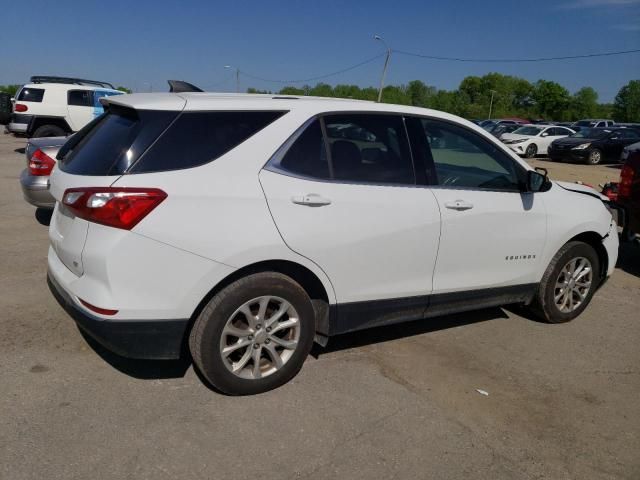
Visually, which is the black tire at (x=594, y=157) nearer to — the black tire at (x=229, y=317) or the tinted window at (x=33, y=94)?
the tinted window at (x=33, y=94)

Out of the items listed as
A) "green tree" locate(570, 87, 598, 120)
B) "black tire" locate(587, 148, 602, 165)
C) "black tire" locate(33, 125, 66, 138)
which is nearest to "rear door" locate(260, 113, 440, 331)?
"black tire" locate(33, 125, 66, 138)

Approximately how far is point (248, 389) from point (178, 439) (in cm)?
53

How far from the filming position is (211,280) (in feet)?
9.45

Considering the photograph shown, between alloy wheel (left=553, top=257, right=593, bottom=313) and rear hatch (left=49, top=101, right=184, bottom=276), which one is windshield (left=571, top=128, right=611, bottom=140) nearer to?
alloy wheel (left=553, top=257, right=593, bottom=313)

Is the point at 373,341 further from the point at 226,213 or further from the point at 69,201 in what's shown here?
the point at 69,201

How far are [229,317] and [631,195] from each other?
5.04m

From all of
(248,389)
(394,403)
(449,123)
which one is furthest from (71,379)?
(449,123)

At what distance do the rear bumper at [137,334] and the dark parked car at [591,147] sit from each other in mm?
22525

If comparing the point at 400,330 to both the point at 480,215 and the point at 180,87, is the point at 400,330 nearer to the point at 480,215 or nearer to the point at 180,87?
the point at 480,215

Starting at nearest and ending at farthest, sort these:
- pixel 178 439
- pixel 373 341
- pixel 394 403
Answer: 1. pixel 178 439
2. pixel 394 403
3. pixel 373 341

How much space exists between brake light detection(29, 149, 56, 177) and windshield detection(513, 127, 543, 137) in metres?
22.7

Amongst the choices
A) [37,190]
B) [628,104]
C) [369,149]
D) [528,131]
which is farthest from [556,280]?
[628,104]

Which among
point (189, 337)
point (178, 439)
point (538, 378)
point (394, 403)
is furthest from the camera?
Answer: point (538, 378)

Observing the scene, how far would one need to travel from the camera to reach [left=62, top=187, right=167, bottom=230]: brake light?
107 inches
